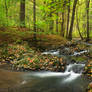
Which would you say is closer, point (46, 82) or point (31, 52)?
point (46, 82)

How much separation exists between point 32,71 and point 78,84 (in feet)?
9.58

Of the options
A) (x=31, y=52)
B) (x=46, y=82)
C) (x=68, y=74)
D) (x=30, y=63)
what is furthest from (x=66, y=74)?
(x=31, y=52)

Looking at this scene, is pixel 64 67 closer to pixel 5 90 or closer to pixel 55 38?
pixel 5 90

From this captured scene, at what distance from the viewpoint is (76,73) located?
261 inches

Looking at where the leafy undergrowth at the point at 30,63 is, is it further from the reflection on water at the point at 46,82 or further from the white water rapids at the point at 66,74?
the reflection on water at the point at 46,82

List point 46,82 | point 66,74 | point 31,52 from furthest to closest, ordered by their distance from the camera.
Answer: point 31,52, point 66,74, point 46,82

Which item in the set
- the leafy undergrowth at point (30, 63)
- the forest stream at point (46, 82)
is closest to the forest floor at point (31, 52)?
the leafy undergrowth at point (30, 63)

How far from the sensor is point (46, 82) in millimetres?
5504

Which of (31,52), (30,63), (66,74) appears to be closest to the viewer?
(66,74)

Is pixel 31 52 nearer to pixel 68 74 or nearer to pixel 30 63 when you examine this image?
pixel 30 63

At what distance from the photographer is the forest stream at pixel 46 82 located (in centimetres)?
470

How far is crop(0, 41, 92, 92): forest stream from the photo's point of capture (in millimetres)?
4703

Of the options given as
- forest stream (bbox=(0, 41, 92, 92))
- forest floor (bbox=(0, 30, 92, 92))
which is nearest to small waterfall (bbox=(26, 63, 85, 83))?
forest stream (bbox=(0, 41, 92, 92))

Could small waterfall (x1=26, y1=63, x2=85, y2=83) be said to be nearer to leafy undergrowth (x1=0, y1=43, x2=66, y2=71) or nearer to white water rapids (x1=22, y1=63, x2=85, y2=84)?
white water rapids (x1=22, y1=63, x2=85, y2=84)
